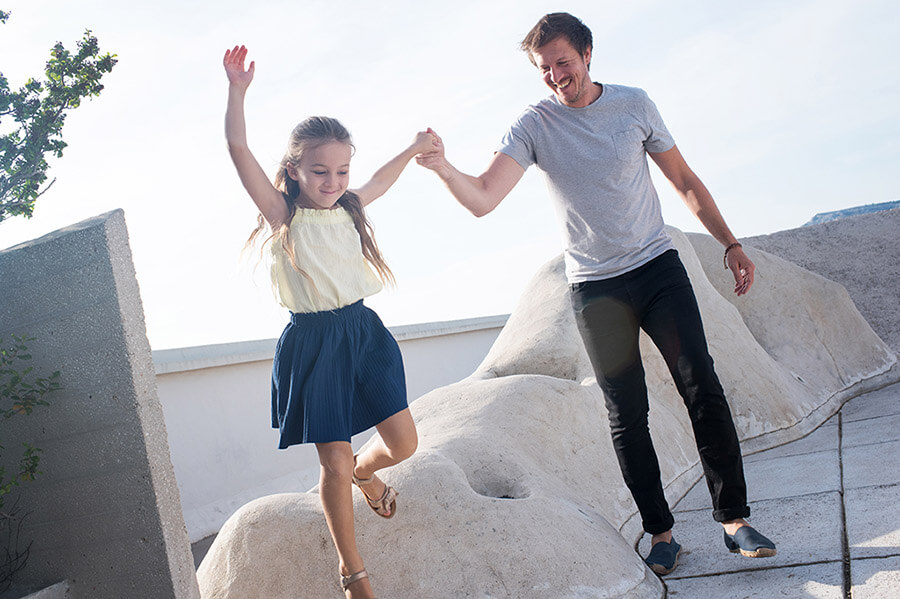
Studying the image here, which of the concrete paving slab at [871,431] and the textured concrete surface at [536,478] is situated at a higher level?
the textured concrete surface at [536,478]

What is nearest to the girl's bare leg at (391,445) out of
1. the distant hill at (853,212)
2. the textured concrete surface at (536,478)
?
the textured concrete surface at (536,478)

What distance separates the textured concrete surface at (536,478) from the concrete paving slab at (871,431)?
226 mm

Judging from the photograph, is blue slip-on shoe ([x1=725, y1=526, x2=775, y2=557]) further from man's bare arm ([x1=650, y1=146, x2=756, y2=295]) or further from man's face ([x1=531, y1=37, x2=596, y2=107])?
man's face ([x1=531, y1=37, x2=596, y2=107])

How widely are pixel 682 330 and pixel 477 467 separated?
1.07 meters

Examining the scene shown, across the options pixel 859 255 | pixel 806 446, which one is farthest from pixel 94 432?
pixel 859 255

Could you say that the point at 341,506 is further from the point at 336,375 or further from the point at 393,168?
the point at 393,168

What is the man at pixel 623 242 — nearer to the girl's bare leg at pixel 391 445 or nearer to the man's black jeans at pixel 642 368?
the man's black jeans at pixel 642 368

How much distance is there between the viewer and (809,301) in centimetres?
722

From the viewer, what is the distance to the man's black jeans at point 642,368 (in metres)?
3.00

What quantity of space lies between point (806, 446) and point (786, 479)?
100 cm

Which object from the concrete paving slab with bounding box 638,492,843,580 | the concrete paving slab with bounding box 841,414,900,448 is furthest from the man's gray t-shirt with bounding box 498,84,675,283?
the concrete paving slab with bounding box 841,414,900,448

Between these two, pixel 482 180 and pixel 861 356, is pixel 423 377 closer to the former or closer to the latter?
pixel 861 356

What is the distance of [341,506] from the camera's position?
104 inches

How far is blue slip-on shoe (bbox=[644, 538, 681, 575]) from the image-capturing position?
10.0ft
